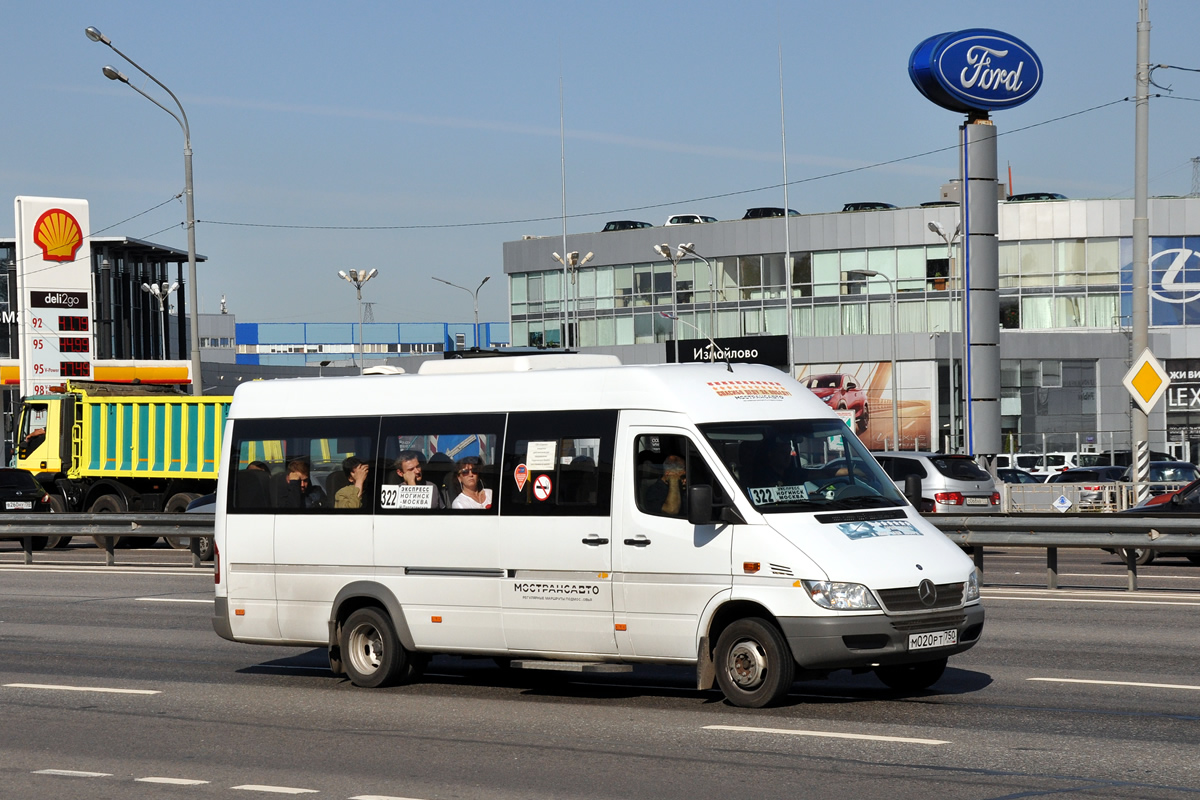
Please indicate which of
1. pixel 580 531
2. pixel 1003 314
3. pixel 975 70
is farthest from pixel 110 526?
pixel 1003 314

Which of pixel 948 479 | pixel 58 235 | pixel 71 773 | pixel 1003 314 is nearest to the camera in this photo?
pixel 71 773

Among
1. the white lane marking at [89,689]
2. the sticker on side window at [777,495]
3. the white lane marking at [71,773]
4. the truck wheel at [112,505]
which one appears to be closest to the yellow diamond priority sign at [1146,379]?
the sticker on side window at [777,495]

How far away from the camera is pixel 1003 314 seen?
2591 inches

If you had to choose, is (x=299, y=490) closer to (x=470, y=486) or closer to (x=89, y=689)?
(x=470, y=486)

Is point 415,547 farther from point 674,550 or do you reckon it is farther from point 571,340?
point 571,340

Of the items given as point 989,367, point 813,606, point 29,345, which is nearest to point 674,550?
point 813,606

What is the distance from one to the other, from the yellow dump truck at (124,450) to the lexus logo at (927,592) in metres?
23.9

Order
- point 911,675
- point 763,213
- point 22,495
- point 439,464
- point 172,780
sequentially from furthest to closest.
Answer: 1. point 763,213
2. point 22,495
3. point 439,464
4. point 911,675
5. point 172,780

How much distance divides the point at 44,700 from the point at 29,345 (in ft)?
127

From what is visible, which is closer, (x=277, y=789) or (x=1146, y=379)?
(x=277, y=789)

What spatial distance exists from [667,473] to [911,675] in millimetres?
2182

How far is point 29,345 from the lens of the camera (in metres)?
46.9

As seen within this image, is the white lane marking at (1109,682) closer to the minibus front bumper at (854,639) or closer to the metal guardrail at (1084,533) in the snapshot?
the minibus front bumper at (854,639)

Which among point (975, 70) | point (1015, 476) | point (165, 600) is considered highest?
point (975, 70)
